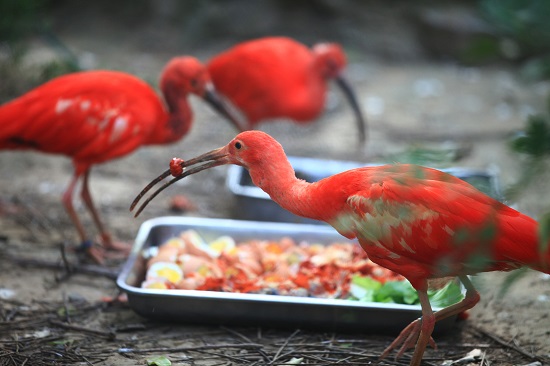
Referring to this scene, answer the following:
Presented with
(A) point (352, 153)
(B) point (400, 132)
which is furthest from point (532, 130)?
(B) point (400, 132)

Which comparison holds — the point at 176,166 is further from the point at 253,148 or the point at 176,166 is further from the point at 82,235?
the point at 82,235

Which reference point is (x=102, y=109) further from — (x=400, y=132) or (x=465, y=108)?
(x=465, y=108)

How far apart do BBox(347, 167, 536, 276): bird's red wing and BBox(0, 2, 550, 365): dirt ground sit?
0.63 ft

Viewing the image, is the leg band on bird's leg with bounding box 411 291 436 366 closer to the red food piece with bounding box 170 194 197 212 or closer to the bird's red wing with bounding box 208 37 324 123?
the red food piece with bounding box 170 194 197 212

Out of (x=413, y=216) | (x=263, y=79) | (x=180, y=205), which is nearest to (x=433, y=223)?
(x=413, y=216)

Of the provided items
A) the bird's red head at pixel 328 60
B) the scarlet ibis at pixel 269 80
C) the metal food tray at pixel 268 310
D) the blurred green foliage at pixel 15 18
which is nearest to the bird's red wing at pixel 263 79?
the scarlet ibis at pixel 269 80

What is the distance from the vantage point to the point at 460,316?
403cm

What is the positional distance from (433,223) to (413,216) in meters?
0.09

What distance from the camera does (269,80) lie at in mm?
6438

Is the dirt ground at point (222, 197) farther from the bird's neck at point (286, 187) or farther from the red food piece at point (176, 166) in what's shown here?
the red food piece at point (176, 166)

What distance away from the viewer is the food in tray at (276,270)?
3.98m

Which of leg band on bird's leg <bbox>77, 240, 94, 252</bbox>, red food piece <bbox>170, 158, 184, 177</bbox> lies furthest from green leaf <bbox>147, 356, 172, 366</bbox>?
leg band on bird's leg <bbox>77, 240, 94, 252</bbox>

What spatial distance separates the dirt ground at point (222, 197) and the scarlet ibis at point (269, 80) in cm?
70

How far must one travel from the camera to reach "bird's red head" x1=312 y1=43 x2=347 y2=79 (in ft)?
22.5
